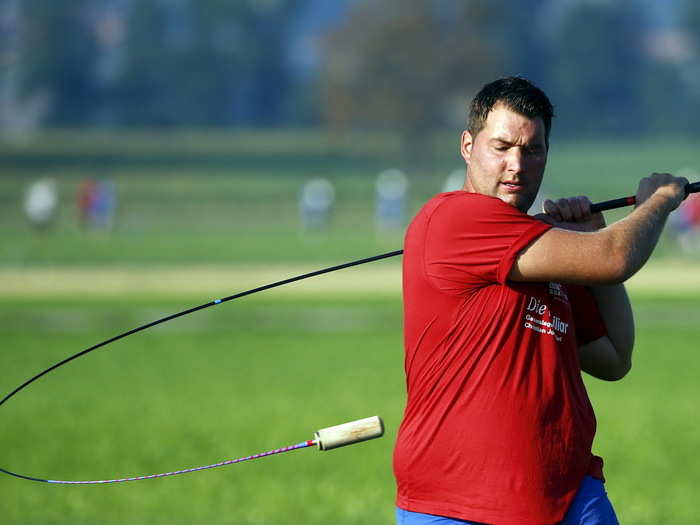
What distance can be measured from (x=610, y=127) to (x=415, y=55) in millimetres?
16944

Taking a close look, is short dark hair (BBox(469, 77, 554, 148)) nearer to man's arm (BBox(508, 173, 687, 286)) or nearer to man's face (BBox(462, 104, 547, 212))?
man's face (BBox(462, 104, 547, 212))

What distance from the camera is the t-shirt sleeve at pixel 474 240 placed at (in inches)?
167

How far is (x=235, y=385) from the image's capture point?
1944cm

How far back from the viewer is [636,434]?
49.2ft

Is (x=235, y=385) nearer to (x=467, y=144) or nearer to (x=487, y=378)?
(x=467, y=144)

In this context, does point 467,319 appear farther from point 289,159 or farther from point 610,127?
point 610,127

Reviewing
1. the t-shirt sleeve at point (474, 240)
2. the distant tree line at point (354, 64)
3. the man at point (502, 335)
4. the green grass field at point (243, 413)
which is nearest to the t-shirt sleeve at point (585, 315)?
the man at point (502, 335)

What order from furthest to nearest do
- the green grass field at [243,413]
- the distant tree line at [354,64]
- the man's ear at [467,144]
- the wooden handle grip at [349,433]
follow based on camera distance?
the distant tree line at [354,64], the green grass field at [243,413], the wooden handle grip at [349,433], the man's ear at [467,144]

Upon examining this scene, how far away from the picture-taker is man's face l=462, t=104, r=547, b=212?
435cm

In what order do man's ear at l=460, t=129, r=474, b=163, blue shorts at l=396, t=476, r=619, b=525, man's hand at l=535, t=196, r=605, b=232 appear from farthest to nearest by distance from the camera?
man's hand at l=535, t=196, r=605, b=232, man's ear at l=460, t=129, r=474, b=163, blue shorts at l=396, t=476, r=619, b=525

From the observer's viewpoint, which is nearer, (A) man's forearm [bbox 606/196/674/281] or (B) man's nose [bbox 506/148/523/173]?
(A) man's forearm [bbox 606/196/674/281]

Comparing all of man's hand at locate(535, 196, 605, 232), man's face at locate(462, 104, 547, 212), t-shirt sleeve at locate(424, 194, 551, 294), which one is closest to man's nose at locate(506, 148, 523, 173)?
man's face at locate(462, 104, 547, 212)

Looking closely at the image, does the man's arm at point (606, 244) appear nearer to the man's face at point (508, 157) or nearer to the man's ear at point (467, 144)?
the man's face at point (508, 157)

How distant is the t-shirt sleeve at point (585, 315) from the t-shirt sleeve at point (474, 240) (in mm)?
606
